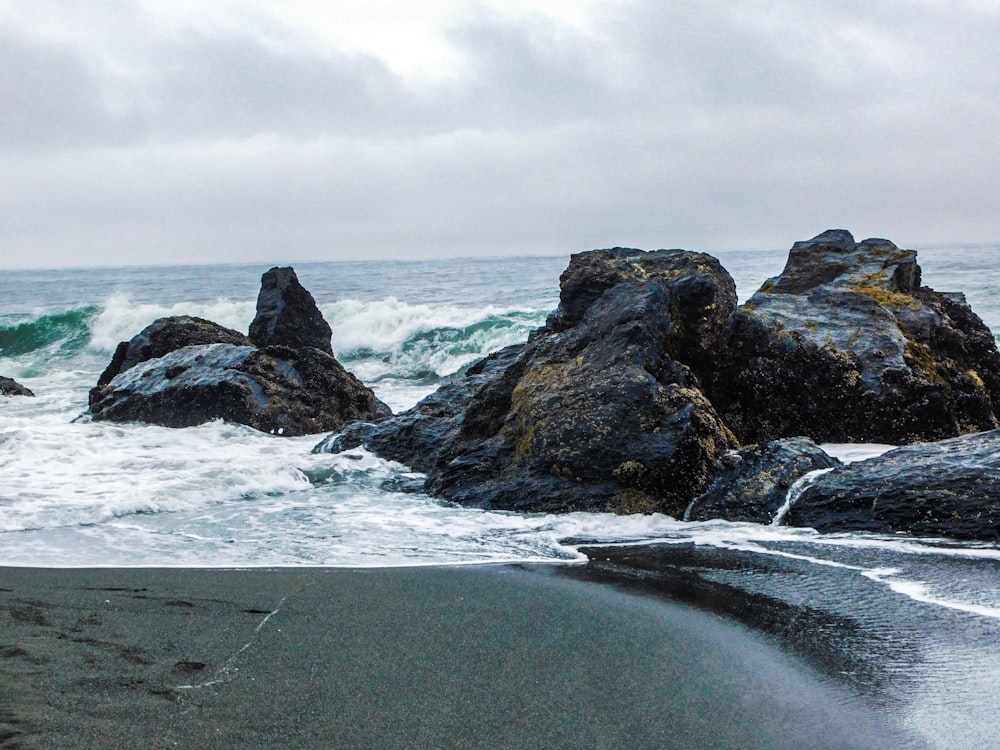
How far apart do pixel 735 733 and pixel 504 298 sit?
92.5 feet

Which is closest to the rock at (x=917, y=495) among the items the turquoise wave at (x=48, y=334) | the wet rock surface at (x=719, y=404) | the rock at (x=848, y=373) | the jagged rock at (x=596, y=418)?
the wet rock surface at (x=719, y=404)

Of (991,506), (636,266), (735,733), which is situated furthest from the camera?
(636,266)

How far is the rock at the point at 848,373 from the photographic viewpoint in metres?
6.97

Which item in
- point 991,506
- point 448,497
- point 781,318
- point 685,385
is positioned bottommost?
point 448,497

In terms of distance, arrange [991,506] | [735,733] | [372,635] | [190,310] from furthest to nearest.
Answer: [190,310] < [991,506] < [372,635] < [735,733]

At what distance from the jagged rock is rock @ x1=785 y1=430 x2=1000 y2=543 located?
0.83 meters

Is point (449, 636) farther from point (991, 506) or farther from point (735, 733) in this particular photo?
point (991, 506)

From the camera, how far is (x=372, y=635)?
11.4ft

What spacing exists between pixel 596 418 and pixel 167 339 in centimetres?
804

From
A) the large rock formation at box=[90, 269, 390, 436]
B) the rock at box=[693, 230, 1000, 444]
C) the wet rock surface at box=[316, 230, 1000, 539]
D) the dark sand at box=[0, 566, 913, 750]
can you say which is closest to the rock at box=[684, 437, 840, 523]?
the wet rock surface at box=[316, 230, 1000, 539]

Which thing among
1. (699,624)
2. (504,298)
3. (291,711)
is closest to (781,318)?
(699,624)

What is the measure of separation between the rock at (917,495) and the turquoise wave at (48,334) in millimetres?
21057

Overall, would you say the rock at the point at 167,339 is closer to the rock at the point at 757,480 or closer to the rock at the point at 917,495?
the rock at the point at 757,480

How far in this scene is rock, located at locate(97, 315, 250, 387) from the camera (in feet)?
39.3
